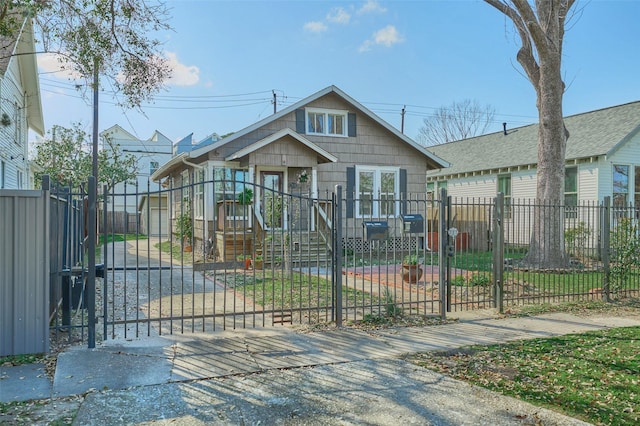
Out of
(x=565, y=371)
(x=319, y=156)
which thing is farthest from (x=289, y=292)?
(x=319, y=156)

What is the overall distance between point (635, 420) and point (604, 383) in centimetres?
84

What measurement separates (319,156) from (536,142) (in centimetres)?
1046

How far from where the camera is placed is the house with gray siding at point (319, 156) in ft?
50.1

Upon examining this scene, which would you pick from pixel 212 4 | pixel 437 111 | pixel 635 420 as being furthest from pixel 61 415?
pixel 437 111

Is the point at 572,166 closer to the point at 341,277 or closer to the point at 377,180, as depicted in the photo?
the point at 377,180

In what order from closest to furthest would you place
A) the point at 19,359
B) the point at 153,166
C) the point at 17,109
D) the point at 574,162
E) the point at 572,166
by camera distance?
the point at 19,359 < the point at 17,109 < the point at 574,162 < the point at 572,166 < the point at 153,166

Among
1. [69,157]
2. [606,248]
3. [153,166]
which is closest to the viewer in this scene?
[606,248]

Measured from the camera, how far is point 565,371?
4.84 m

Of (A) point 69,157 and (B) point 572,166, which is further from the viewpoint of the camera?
(A) point 69,157

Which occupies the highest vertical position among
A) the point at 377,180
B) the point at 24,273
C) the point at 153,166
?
the point at 153,166

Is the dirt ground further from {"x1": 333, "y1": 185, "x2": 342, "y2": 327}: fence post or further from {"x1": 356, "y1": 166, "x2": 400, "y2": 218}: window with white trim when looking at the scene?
{"x1": 356, "y1": 166, "x2": 400, "y2": 218}: window with white trim

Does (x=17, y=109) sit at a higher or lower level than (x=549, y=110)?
higher

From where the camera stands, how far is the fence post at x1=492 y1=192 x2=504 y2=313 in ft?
25.0

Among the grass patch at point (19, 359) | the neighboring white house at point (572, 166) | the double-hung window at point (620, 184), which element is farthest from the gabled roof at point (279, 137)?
the grass patch at point (19, 359)
